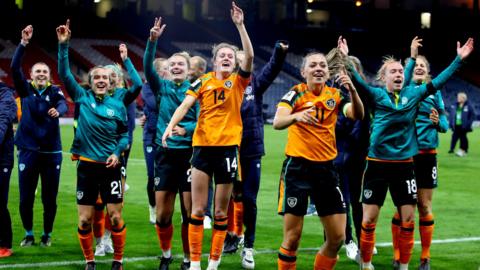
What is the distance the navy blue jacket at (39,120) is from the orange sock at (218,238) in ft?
9.11

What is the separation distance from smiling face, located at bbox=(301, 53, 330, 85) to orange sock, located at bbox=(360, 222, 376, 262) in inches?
67.1

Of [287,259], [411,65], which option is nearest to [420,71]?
[411,65]

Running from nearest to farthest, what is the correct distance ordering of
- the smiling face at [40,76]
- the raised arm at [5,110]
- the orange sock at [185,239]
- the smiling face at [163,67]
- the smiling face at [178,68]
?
the orange sock at [185,239]
the smiling face at [178,68]
the raised arm at [5,110]
the smiling face at [40,76]
the smiling face at [163,67]

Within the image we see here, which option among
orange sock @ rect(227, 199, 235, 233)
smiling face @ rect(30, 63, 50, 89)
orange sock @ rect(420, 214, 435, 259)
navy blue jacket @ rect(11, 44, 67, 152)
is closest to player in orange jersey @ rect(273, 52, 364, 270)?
orange sock @ rect(420, 214, 435, 259)

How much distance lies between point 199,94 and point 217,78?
0.23m

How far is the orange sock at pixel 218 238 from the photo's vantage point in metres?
8.41

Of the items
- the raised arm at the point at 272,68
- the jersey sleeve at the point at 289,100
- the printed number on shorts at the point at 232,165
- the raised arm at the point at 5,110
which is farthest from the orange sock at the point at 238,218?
the jersey sleeve at the point at 289,100

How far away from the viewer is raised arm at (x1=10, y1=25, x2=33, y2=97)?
924 cm

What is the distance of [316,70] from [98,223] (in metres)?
3.40

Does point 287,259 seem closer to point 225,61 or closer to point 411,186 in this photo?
point 411,186

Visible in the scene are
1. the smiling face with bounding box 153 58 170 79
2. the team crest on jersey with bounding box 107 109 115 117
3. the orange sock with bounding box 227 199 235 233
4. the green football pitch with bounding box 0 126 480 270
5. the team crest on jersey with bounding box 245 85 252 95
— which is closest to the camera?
the team crest on jersey with bounding box 107 109 115 117

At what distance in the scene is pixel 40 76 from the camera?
10211 mm

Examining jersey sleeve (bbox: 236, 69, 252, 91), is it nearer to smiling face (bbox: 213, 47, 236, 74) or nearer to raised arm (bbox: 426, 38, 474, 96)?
smiling face (bbox: 213, 47, 236, 74)

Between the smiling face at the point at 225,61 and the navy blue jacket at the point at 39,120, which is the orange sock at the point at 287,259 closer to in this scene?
the smiling face at the point at 225,61
